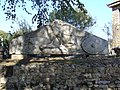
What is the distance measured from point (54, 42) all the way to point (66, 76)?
112 inches

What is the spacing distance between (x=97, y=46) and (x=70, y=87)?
3.25 meters

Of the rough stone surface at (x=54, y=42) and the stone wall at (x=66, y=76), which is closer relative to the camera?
the stone wall at (x=66, y=76)

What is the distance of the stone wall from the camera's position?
7973 mm

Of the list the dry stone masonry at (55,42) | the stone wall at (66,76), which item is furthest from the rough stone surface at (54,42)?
the stone wall at (66,76)

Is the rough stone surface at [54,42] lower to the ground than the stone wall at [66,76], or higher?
higher

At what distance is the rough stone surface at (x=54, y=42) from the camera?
10.9 meters

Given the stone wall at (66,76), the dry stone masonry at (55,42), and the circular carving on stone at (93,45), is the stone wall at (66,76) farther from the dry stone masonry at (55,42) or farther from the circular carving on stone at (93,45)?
the circular carving on stone at (93,45)

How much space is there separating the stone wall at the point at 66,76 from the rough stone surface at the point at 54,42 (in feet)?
6.74

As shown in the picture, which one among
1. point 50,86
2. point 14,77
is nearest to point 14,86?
point 14,77

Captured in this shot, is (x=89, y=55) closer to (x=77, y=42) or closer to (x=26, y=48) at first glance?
(x=77, y=42)

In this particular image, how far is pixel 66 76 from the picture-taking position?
27.0 feet

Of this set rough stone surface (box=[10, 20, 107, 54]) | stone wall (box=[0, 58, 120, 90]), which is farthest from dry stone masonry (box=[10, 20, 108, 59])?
stone wall (box=[0, 58, 120, 90])

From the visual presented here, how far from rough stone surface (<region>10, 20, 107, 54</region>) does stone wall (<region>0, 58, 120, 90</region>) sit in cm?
206

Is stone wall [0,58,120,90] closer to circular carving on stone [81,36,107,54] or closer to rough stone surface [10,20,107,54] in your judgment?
rough stone surface [10,20,107,54]
